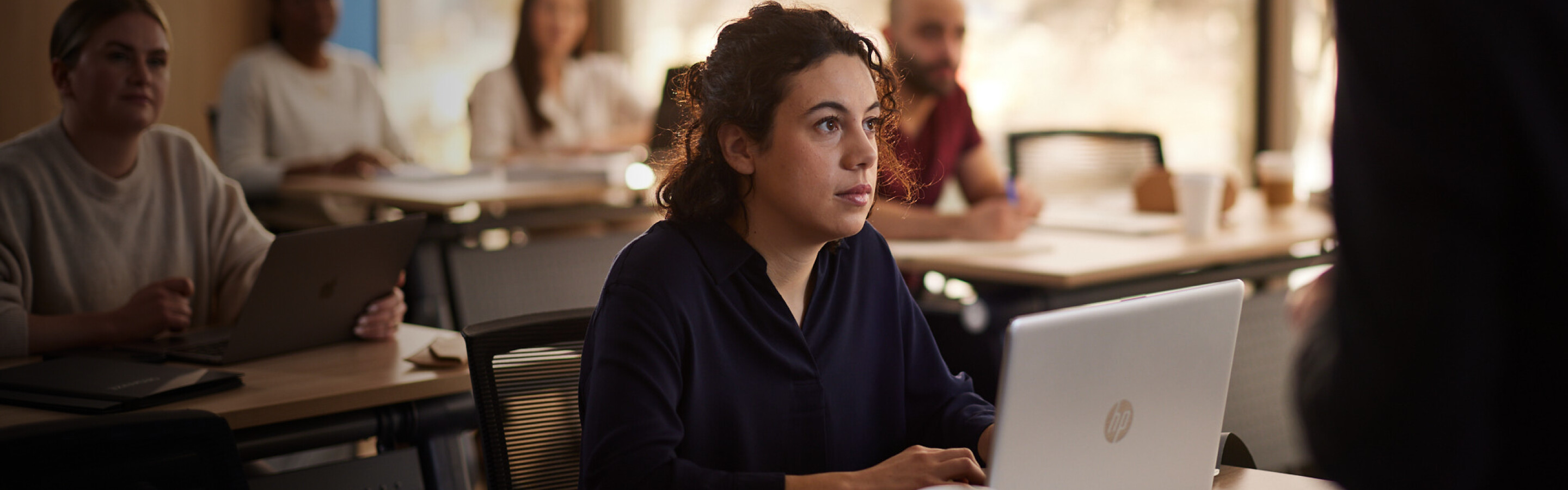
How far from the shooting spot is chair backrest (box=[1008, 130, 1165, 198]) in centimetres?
383

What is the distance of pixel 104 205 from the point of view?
2016mm

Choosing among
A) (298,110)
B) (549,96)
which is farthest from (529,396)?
(549,96)

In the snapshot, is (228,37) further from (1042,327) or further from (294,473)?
(1042,327)

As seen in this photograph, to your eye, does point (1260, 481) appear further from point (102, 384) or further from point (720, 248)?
point (102, 384)

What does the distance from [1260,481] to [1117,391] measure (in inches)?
13.7

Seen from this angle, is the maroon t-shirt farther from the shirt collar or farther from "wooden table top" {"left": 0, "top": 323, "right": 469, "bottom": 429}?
the shirt collar

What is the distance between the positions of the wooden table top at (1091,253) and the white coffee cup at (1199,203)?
1.2 inches

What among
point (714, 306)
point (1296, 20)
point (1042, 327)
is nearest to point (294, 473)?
point (714, 306)

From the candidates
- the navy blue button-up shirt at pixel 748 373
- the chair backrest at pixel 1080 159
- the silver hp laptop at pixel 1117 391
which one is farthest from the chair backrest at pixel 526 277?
the chair backrest at pixel 1080 159

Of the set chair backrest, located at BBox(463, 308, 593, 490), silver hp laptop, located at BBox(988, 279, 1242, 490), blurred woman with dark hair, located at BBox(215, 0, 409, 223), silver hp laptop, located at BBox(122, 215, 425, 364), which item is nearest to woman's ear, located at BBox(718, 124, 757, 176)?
chair backrest, located at BBox(463, 308, 593, 490)

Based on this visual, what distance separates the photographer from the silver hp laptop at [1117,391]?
945 millimetres

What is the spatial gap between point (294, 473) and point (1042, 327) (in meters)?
1.05

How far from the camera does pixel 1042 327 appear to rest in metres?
0.93

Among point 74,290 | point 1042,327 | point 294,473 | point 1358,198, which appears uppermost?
point 1358,198
